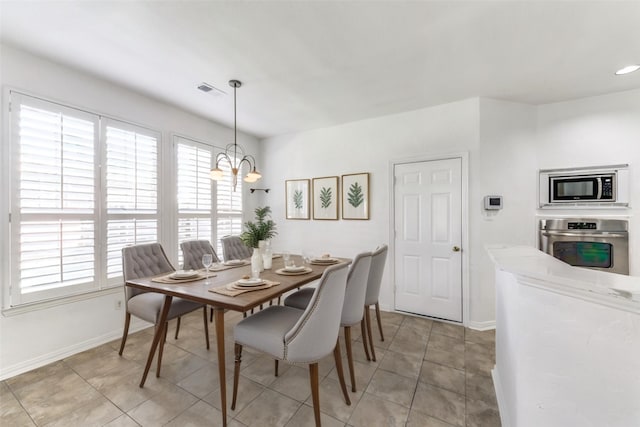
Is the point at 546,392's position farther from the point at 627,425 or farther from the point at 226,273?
the point at 226,273

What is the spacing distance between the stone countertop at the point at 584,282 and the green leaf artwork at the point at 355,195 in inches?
102

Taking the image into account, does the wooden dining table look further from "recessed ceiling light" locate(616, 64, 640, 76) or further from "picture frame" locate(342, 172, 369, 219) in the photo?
"recessed ceiling light" locate(616, 64, 640, 76)

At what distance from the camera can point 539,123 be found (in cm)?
314

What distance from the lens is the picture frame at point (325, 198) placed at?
389 centimetres

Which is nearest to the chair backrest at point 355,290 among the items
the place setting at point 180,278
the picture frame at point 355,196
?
the place setting at point 180,278

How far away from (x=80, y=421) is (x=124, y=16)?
2674 millimetres

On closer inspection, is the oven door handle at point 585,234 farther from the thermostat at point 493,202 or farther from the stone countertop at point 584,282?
the stone countertop at point 584,282

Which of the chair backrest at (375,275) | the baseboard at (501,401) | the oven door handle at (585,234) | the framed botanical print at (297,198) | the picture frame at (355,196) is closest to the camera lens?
the baseboard at (501,401)

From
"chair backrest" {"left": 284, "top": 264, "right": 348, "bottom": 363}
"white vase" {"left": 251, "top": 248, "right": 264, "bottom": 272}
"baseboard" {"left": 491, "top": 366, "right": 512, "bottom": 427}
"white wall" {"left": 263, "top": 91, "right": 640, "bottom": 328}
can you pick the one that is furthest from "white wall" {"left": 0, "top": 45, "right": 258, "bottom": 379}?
"baseboard" {"left": 491, "top": 366, "right": 512, "bottom": 427}

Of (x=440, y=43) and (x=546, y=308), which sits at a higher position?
(x=440, y=43)

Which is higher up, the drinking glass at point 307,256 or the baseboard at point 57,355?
the drinking glass at point 307,256

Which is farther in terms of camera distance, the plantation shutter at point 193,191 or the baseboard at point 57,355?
the plantation shutter at point 193,191

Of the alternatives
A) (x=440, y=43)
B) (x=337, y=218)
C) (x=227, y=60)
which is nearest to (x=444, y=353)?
(x=337, y=218)

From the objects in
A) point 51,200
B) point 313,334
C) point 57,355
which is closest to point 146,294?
point 57,355
